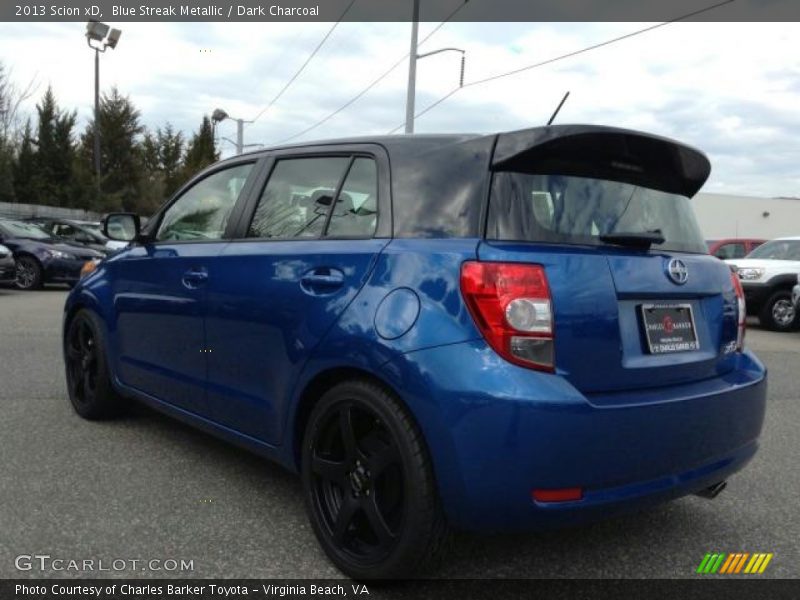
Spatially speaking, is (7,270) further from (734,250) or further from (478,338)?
(734,250)

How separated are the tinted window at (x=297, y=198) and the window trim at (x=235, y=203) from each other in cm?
14

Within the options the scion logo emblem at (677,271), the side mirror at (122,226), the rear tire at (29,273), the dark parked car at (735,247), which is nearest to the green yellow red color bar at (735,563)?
the scion logo emblem at (677,271)

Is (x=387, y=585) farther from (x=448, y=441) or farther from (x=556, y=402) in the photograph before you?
(x=556, y=402)

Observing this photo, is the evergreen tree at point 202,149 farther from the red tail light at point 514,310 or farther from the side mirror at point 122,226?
the red tail light at point 514,310

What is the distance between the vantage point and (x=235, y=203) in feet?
12.0

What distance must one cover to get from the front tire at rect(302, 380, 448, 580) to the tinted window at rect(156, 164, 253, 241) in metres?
1.38

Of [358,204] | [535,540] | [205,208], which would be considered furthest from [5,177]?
[535,540]

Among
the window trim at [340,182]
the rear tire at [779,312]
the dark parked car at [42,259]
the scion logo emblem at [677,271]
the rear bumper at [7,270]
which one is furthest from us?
the dark parked car at [42,259]

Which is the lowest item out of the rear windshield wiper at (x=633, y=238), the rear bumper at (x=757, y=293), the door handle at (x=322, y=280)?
the rear bumper at (x=757, y=293)

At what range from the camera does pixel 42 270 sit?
48.7 ft

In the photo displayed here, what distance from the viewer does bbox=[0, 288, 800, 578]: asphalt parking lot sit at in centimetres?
285

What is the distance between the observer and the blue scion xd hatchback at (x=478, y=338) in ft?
7.65

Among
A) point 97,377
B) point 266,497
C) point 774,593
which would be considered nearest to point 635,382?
point 774,593

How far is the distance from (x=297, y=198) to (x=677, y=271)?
165cm
